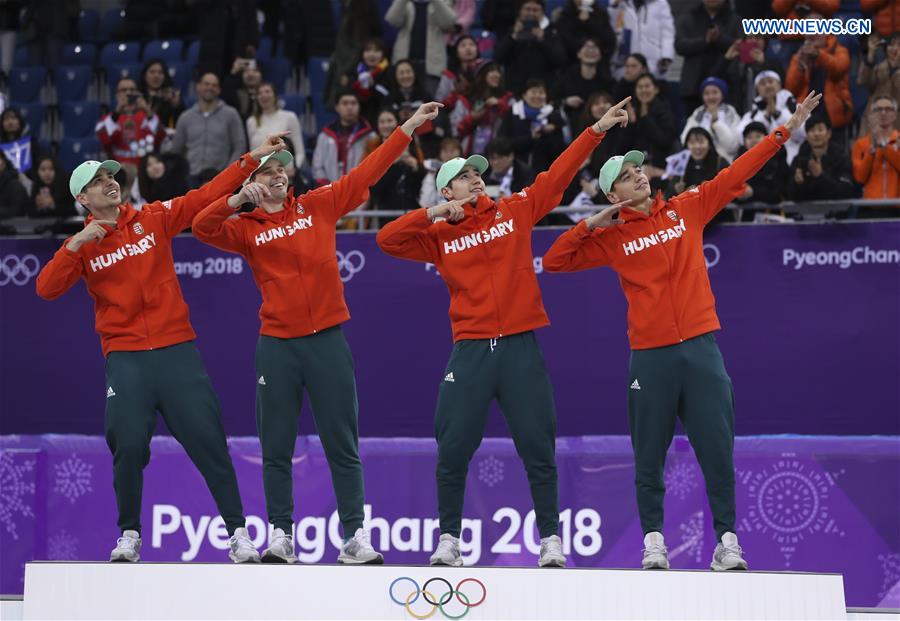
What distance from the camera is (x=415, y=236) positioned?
28.4 ft

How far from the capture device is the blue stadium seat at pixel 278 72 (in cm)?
1498

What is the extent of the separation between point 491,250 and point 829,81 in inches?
200

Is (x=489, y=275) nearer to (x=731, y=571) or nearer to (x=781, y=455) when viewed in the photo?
(x=731, y=571)

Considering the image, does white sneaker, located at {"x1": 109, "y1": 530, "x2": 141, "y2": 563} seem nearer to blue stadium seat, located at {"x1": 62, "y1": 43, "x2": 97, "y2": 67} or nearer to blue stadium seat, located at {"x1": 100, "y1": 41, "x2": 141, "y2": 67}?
blue stadium seat, located at {"x1": 100, "y1": 41, "x2": 141, "y2": 67}

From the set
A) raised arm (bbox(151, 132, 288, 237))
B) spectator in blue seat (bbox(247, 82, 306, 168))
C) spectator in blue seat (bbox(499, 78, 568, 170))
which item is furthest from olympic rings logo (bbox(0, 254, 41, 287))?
spectator in blue seat (bbox(499, 78, 568, 170))

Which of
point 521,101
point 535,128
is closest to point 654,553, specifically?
point 535,128

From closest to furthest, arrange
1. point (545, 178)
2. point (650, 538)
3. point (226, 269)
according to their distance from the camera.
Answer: point (650, 538) → point (545, 178) → point (226, 269)

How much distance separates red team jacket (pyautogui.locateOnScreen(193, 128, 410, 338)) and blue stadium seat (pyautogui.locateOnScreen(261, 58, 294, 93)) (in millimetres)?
6497

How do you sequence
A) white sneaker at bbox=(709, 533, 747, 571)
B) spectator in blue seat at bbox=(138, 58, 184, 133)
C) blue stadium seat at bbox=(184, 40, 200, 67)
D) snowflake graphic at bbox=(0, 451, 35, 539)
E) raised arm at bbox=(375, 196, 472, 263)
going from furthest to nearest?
blue stadium seat at bbox=(184, 40, 200, 67), spectator in blue seat at bbox=(138, 58, 184, 133), snowflake graphic at bbox=(0, 451, 35, 539), raised arm at bbox=(375, 196, 472, 263), white sneaker at bbox=(709, 533, 747, 571)

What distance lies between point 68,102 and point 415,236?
801 cm

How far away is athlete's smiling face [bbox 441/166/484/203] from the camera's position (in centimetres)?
865

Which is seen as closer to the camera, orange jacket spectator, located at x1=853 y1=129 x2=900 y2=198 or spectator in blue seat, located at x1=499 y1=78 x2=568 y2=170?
orange jacket spectator, located at x1=853 y1=129 x2=900 y2=198

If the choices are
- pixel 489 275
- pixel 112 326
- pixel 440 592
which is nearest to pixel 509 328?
pixel 489 275

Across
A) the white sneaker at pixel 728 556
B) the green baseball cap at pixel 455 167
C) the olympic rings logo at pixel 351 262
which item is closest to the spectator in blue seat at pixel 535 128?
the olympic rings logo at pixel 351 262
